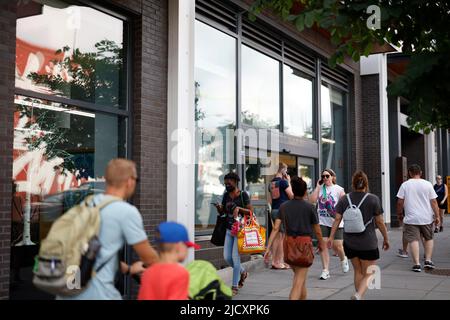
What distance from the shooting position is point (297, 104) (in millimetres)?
13859

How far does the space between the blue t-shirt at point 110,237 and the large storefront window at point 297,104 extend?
9906 millimetres

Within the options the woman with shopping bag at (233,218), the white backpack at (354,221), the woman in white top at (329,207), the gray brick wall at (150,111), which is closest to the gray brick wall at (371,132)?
the woman in white top at (329,207)

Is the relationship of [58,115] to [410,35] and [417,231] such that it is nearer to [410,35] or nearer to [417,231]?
[410,35]

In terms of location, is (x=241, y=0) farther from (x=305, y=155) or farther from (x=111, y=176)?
(x=111, y=176)

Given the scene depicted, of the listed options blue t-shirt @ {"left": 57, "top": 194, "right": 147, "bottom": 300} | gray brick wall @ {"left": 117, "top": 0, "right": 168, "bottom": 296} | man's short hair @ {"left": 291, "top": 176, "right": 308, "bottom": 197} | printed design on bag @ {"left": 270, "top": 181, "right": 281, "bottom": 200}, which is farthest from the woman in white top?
blue t-shirt @ {"left": 57, "top": 194, "right": 147, "bottom": 300}

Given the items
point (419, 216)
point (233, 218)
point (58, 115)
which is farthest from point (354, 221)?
point (58, 115)

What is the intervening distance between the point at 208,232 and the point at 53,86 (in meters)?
3.94

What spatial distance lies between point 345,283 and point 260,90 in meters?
4.97

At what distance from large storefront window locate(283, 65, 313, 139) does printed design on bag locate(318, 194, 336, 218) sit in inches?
151

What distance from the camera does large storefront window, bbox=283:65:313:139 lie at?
13289 mm

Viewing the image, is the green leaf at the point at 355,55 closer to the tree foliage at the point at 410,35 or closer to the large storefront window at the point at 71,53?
the tree foliage at the point at 410,35

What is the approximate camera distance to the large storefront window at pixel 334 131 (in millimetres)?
15570

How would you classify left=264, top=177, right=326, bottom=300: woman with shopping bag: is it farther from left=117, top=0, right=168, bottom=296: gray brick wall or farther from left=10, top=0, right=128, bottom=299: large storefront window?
left=10, top=0, right=128, bottom=299: large storefront window
